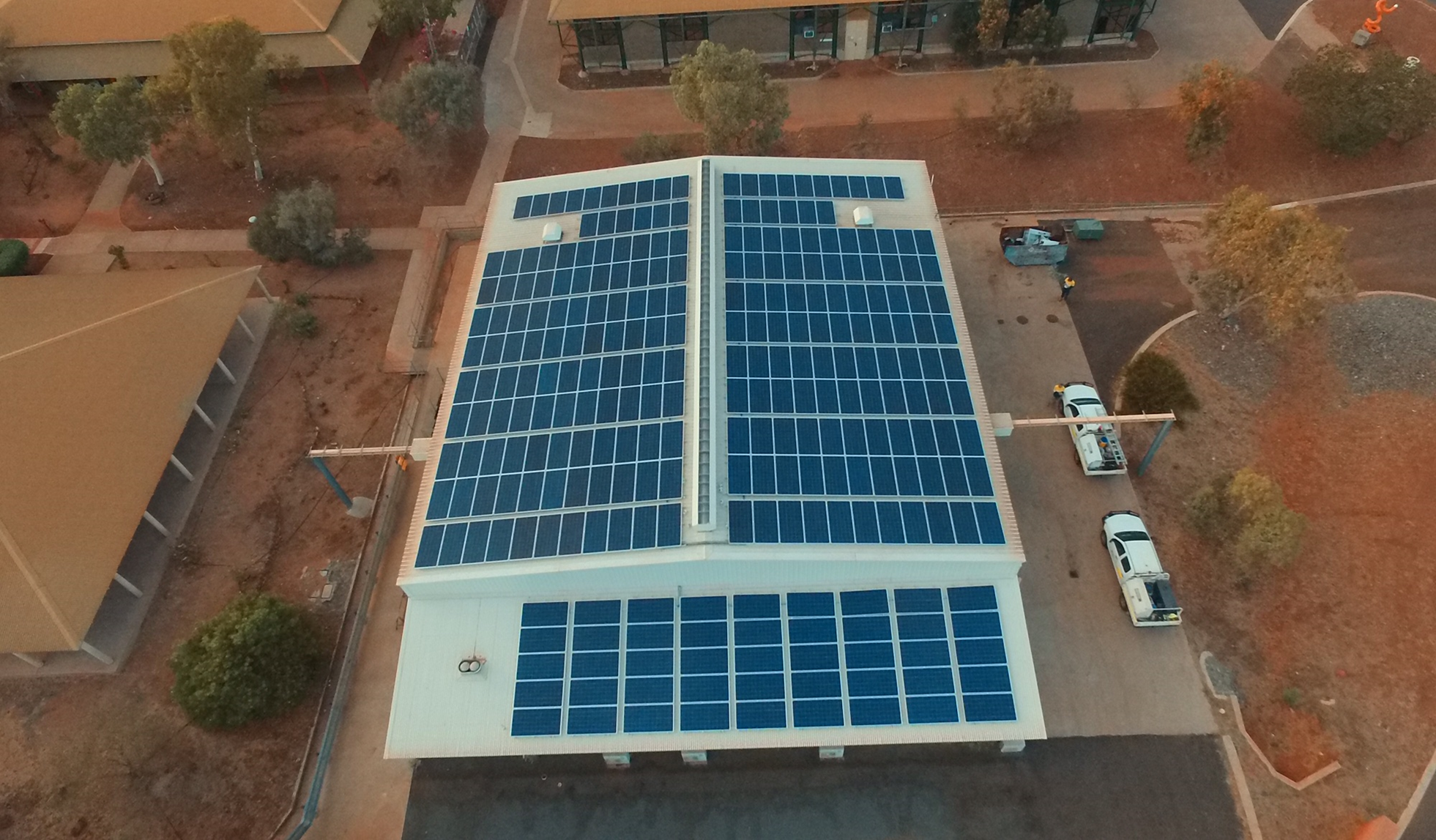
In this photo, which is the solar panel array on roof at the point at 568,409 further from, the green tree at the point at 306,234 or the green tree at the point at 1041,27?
the green tree at the point at 1041,27

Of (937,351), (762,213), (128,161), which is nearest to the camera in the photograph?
(937,351)

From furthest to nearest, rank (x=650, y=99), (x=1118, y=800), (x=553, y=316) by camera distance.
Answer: (x=650, y=99) → (x=553, y=316) → (x=1118, y=800)

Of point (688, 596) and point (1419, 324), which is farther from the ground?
point (1419, 324)

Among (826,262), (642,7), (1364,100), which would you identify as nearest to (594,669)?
(826,262)

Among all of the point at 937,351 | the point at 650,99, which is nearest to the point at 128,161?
the point at 650,99

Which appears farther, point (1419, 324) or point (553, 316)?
point (1419, 324)

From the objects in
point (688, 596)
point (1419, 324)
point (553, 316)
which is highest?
point (553, 316)

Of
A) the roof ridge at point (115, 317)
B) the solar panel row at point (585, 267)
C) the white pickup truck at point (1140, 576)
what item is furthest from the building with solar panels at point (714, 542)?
the roof ridge at point (115, 317)

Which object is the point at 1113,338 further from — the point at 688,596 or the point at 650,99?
the point at 650,99
